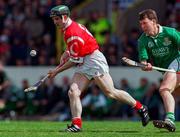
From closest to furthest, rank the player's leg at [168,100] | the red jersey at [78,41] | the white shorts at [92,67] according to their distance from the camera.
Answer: the player's leg at [168,100] < the red jersey at [78,41] < the white shorts at [92,67]

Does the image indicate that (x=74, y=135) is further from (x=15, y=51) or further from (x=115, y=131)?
(x=15, y=51)

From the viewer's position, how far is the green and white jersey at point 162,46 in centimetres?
1317

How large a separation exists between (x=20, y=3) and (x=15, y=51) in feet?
7.85

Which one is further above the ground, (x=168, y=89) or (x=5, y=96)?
(x=168, y=89)

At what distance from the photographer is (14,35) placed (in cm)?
2416

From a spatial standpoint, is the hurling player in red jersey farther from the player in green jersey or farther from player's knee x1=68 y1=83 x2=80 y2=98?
the player in green jersey

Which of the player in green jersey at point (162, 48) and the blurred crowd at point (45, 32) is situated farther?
the blurred crowd at point (45, 32)

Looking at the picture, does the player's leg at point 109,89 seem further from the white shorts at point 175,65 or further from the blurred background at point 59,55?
the blurred background at point 59,55

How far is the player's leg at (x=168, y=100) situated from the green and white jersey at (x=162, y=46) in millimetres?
278

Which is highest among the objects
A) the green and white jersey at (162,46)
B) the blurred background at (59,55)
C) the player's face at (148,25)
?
the player's face at (148,25)

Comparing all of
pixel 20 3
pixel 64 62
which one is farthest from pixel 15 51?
pixel 64 62

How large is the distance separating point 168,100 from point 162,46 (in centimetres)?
90

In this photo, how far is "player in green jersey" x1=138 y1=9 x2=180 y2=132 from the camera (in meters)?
13.1

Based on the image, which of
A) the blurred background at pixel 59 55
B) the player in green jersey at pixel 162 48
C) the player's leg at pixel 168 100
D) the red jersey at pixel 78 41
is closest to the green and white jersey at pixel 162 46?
the player in green jersey at pixel 162 48
